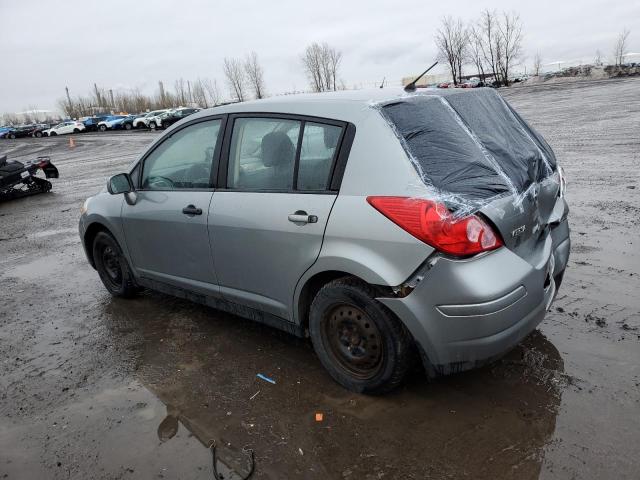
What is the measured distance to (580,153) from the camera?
10688 millimetres

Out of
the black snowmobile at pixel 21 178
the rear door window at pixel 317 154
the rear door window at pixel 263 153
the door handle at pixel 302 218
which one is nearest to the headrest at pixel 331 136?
the rear door window at pixel 317 154

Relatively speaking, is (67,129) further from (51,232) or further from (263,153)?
(263,153)

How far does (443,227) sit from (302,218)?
0.86 m

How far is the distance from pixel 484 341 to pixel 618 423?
2.61 ft

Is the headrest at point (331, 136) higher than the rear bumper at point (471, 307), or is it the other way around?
the headrest at point (331, 136)

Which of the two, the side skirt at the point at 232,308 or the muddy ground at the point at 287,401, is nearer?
the muddy ground at the point at 287,401

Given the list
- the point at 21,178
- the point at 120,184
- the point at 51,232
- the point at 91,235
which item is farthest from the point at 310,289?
the point at 21,178

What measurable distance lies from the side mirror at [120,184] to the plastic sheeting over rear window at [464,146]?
2402mm

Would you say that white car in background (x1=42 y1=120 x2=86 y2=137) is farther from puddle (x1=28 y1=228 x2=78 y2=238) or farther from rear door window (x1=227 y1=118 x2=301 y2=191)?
rear door window (x1=227 y1=118 x2=301 y2=191)

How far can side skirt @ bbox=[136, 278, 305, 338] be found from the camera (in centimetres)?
354

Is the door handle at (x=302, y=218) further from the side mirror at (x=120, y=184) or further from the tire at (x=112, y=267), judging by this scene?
the tire at (x=112, y=267)

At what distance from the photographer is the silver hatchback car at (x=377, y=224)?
2709 millimetres

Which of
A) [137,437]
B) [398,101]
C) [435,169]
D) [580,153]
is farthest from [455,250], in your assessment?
[580,153]

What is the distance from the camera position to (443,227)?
2645 mm
